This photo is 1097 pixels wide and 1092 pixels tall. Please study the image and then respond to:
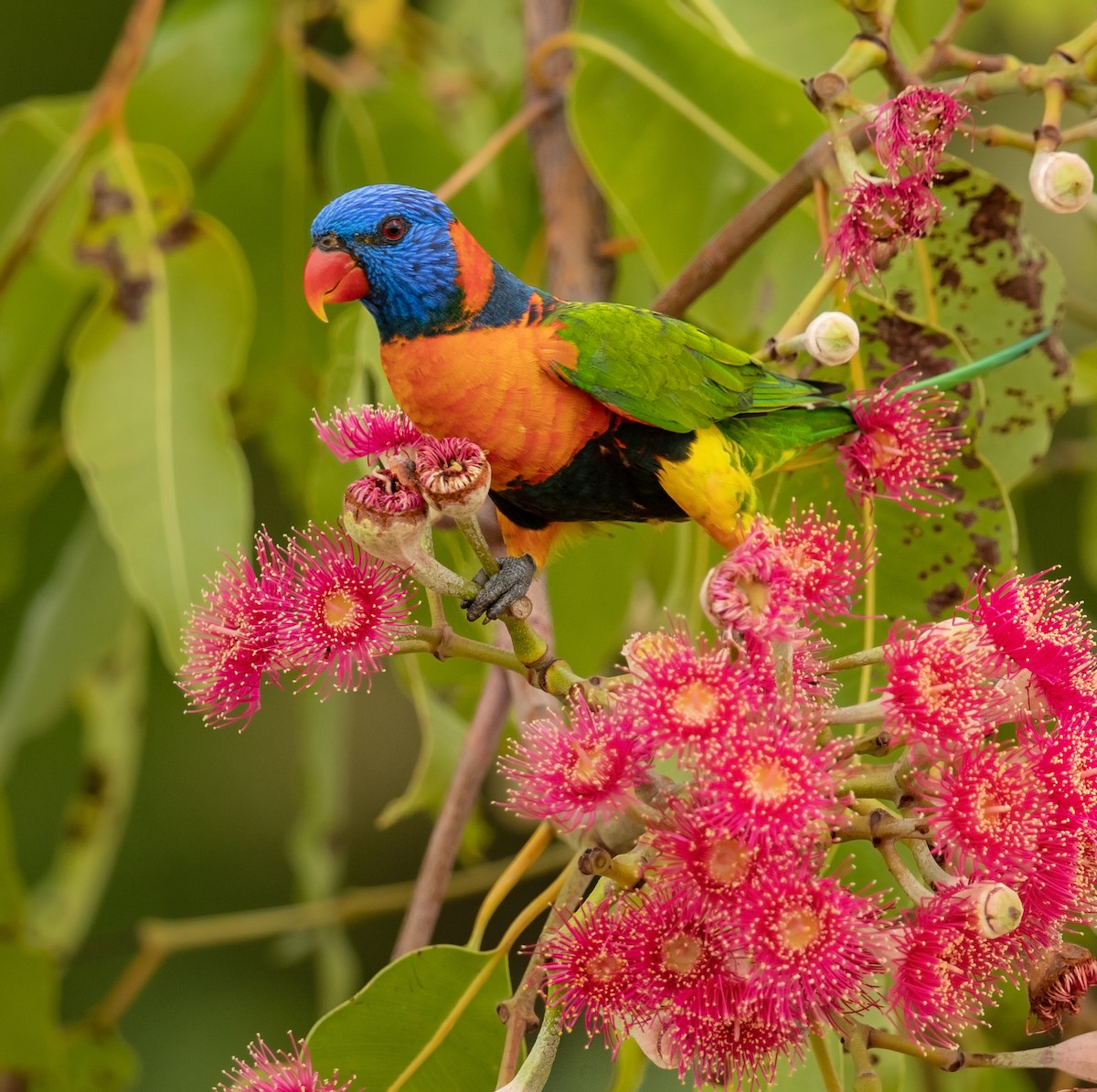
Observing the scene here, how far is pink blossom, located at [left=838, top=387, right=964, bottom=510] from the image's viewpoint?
112 cm

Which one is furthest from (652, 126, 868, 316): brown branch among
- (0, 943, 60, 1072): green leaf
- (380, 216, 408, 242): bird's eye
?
(0, 943, 60, 1072): green leaf

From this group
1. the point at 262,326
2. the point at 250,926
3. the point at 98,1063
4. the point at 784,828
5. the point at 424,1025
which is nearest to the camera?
the point at 784,828

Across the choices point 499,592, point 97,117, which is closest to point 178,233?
point 97,117

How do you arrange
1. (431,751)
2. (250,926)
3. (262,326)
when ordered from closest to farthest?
(431,751) < (250,926) < (262,326)

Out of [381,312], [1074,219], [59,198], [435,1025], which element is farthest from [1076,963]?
[1074,219]

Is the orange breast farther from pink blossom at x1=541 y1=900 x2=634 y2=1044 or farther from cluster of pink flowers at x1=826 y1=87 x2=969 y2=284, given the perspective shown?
pink blossom at x1=541 y1=900 x2=634 y2=1044

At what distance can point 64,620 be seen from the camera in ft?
6.02

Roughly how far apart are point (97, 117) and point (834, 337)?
→ 3.65ft

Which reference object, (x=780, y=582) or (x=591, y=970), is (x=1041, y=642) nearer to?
(x=780, y=582)

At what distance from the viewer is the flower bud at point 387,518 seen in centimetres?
84

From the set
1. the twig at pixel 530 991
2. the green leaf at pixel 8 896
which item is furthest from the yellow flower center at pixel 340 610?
the green leaf at pixel 8 896

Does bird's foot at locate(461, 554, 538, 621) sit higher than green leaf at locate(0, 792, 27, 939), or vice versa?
bird's foot at locate(461, 554, 538, 621)

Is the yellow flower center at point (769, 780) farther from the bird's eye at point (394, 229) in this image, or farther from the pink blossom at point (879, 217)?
the bird's eye at point (394, 229)

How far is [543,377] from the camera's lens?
46.9 inches
